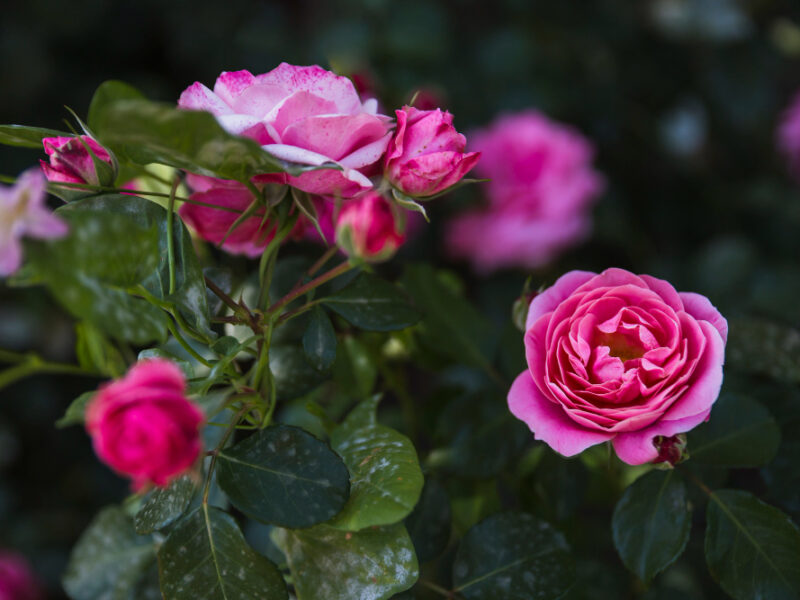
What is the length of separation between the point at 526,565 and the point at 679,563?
33 centimetres

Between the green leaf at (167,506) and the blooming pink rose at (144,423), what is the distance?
0.35 feet

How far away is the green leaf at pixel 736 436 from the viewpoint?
0.45m

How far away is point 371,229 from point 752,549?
310 millimetres

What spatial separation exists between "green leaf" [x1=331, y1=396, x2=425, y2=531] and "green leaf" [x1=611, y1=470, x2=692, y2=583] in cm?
15

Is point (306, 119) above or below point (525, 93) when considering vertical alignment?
above

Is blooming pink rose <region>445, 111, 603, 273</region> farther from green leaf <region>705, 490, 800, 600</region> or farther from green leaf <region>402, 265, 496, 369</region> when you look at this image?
green leaf <region>705, 490, 800, 600</region>

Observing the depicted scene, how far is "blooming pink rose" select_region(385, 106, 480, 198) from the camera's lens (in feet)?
1.31

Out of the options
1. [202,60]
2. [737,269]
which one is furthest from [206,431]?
[202,60]

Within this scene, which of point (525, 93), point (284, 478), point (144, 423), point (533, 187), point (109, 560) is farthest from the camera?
point (525, 93)

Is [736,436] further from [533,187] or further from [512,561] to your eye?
[533,187]

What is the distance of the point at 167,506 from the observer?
41cm

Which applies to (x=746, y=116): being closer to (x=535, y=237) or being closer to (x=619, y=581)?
(x=535, y=237)

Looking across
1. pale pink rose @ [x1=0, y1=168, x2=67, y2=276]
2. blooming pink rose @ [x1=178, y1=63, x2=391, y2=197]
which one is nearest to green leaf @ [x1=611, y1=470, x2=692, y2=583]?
blooming pink rose @ [x1=178, y1=63, x2=391, y2=197]

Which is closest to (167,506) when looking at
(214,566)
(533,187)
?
(214,566)
